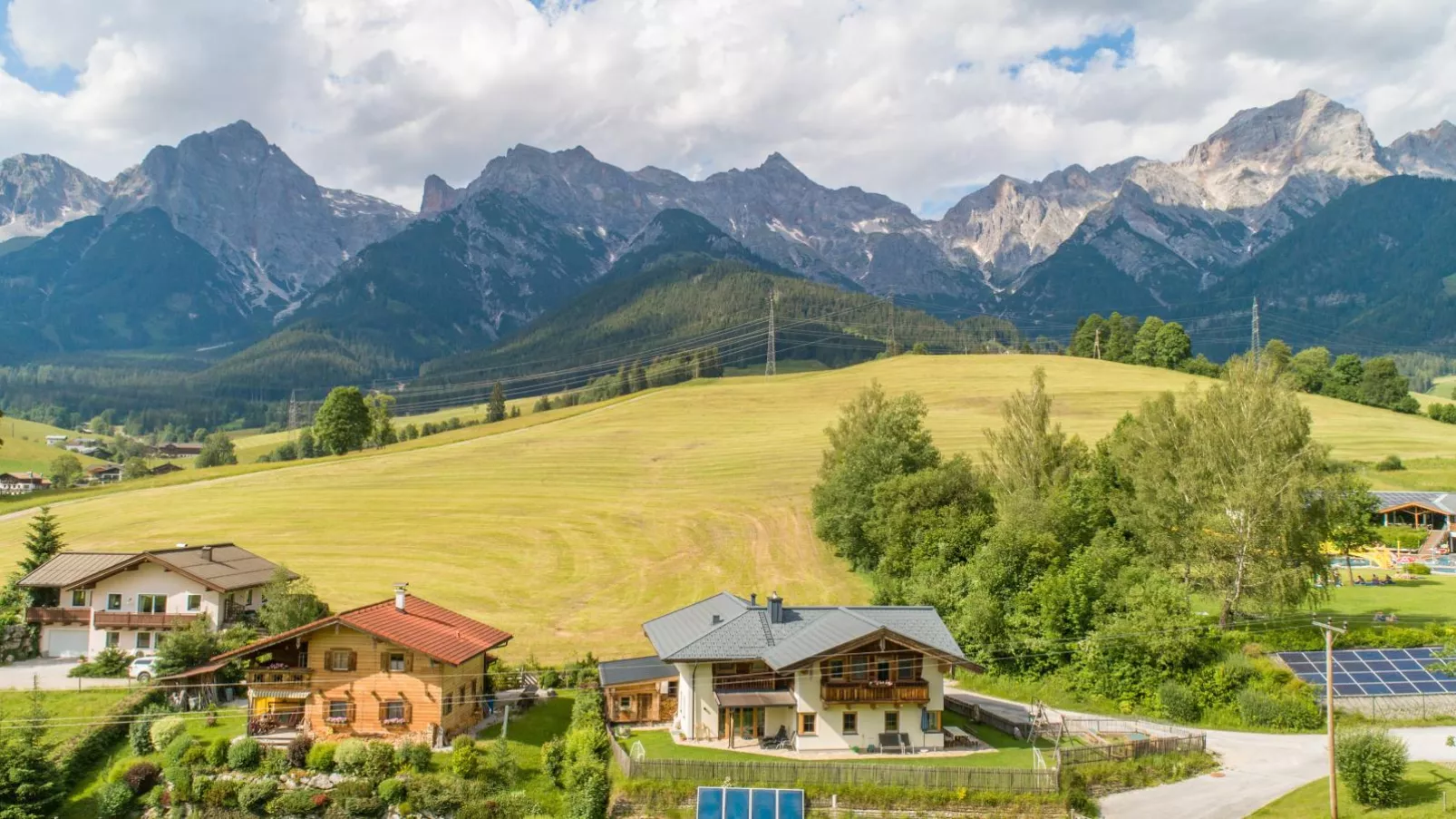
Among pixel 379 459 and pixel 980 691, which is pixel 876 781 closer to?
pixel 980 691

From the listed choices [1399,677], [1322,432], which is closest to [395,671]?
[1399,677]

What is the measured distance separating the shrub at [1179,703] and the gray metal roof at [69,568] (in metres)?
60.5

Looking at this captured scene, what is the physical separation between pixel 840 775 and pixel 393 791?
18903 mm

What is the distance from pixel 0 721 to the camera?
45844mm

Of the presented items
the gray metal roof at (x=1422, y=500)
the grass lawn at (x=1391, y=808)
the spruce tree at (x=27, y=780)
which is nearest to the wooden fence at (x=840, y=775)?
the grass lawn at (x=1391, y=808)

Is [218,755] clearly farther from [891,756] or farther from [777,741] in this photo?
[891,756]

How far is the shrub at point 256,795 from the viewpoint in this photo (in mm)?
39562

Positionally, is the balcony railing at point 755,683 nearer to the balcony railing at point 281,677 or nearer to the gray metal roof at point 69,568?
the balcony railing at point 281,677

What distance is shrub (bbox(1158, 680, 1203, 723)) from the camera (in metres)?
49.1

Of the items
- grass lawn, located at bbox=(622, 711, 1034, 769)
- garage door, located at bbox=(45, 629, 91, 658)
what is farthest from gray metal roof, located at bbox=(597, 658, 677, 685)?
garage door, located at bbox=(45, 629, 91, 658)

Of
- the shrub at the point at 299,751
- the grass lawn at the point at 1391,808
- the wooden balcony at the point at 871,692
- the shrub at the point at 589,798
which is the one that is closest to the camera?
the grass lawn at the point at 1391,808

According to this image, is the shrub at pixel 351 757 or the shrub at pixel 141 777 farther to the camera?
the shrub at pixel 351 757

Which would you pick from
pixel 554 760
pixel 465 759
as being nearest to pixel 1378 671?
pixel 554 760

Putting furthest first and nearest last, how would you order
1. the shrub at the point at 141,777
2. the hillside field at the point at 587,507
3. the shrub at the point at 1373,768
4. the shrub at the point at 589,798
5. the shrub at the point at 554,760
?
1. the hillside field at the point at 587,507
2. the shrub at the point at 554,760
3. the shrub at the point at 141,777
4. the shrub at the point at 589,798
5. the shrub at the point at 1373,768
